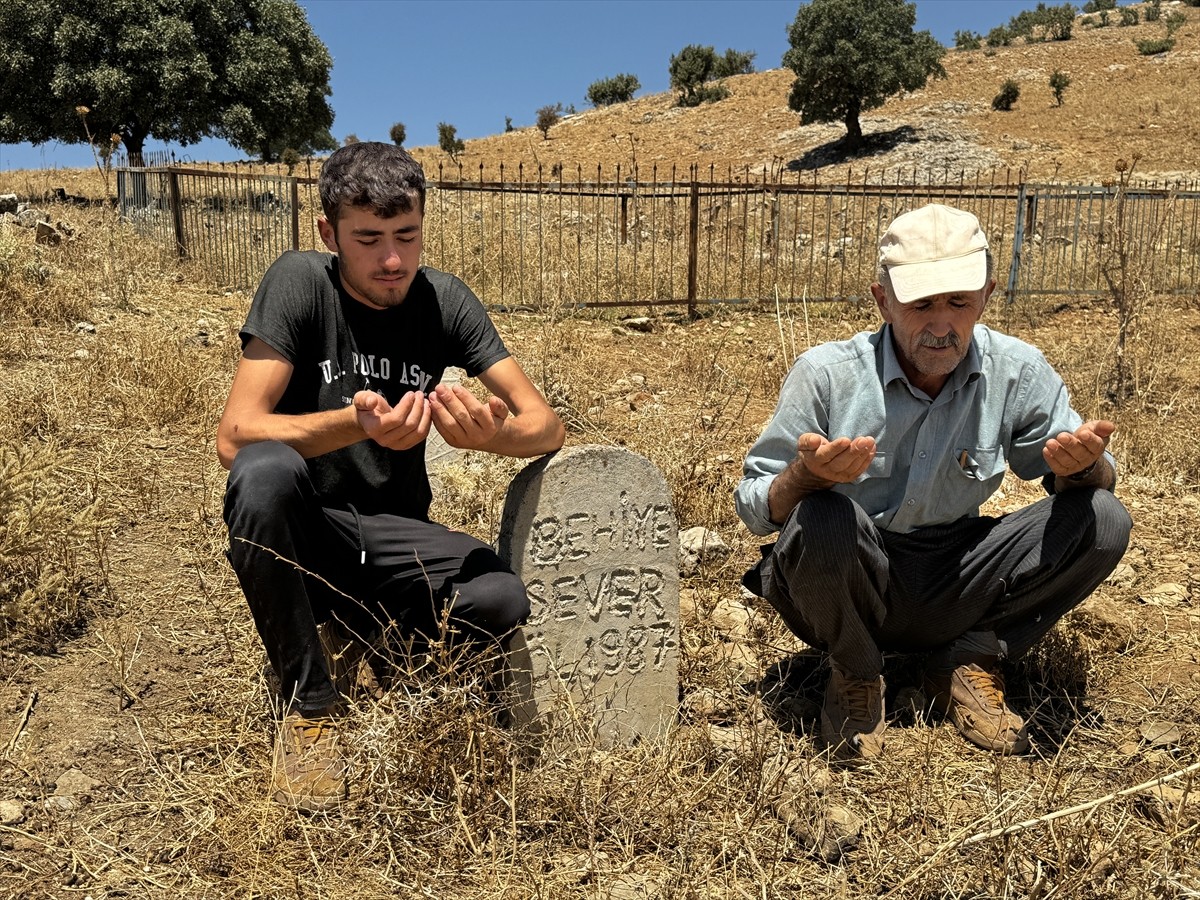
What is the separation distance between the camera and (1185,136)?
2462 centimetres

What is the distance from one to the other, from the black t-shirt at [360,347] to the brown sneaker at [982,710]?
5.68 ft

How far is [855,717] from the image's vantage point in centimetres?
296

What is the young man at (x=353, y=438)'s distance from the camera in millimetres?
2506

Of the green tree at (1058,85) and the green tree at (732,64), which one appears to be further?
the green tree at (732,64)

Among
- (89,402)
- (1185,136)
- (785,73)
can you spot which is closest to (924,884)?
(89,402)

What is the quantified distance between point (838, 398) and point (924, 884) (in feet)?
4.19

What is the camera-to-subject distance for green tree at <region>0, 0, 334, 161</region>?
22297 mm

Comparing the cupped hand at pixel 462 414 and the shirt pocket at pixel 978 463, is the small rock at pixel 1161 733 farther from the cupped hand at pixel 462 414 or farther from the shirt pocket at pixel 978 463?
the cupped hand at pixel 462 414

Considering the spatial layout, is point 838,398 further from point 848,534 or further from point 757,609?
point 757,609

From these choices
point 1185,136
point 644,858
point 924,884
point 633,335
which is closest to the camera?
point 924,884

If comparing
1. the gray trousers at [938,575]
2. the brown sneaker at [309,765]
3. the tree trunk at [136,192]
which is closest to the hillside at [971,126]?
the tree trunk at [136,192]

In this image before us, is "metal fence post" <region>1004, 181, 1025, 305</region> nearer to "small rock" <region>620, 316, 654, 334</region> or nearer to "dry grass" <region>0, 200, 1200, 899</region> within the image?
"small rock" <region>620, 316, 654, 334</region>

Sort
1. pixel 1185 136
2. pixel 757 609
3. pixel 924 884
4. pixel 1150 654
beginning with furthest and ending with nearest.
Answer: pixel 1185 136 < pixel 757 609 < pixel 1150 654 < pixel 924 884

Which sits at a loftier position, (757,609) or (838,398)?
(838,398)
